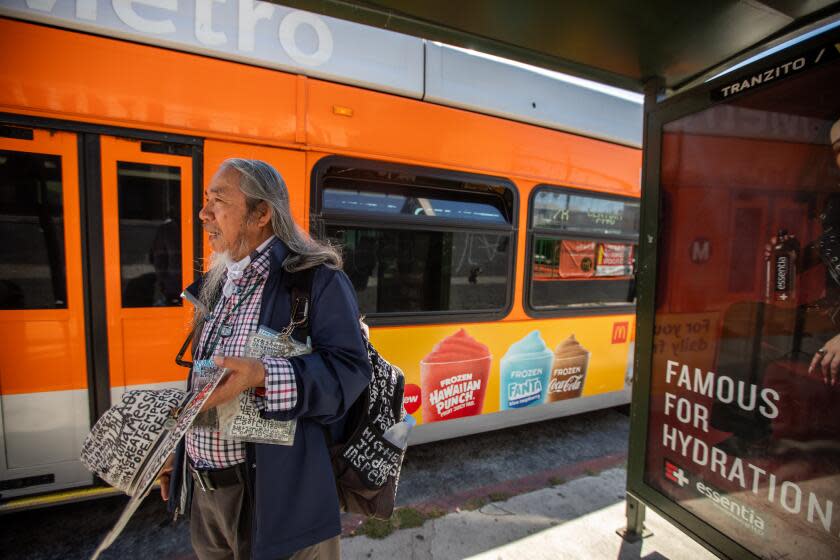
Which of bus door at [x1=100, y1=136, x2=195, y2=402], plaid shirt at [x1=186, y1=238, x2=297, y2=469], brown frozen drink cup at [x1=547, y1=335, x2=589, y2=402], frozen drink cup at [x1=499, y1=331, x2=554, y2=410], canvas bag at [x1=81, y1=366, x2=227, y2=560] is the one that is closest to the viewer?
canvas bag at [x1=81, y1=366, x2=227, y2=560]

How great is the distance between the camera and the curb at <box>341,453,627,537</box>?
9.15 ft

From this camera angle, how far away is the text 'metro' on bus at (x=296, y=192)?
7.45 ft

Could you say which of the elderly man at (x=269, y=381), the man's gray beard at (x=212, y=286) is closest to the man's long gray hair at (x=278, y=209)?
the elderly man at (x=269, y=381)

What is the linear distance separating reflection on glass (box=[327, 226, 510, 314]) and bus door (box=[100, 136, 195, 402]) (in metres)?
0.89

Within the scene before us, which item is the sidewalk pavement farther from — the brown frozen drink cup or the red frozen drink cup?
the brown frozen drink cup

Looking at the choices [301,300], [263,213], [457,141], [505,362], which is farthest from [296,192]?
[505,362]

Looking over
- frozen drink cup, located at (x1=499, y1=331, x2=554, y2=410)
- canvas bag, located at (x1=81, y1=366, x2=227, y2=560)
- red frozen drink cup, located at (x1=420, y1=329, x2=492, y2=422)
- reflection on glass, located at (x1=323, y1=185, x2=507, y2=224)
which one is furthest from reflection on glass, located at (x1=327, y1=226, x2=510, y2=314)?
canvas bag, located at (x1=81, y1=366, x2=227, y2=560)

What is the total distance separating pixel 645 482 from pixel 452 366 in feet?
4.60

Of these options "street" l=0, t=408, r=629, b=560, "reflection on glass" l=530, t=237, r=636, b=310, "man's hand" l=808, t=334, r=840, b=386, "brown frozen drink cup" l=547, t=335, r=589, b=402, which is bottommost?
"street" l=0, t=408, r=629, b=560

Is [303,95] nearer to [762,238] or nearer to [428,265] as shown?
[428,265]

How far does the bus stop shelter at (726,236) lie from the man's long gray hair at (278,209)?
0.83m

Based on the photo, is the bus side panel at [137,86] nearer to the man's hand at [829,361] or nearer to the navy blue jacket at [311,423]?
the navy blue jacket at [311,423]

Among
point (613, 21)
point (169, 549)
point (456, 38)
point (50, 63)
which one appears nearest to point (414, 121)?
point (456, 38)

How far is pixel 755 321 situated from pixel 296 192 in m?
2.45
